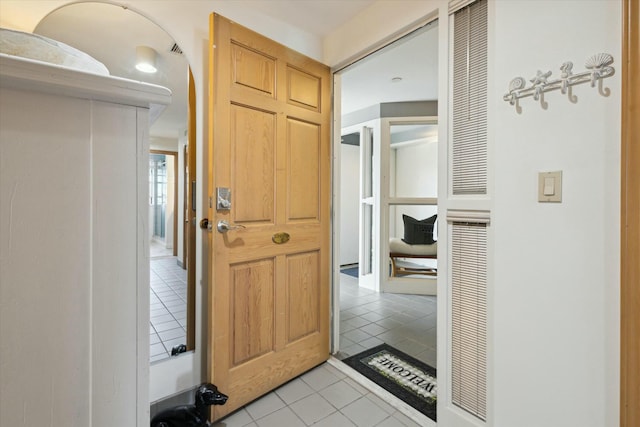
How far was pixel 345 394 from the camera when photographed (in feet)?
5.99

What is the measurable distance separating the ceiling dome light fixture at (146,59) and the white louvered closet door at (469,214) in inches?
59.0

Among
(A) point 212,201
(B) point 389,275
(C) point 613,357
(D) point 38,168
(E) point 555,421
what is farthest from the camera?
(B) point 389,275

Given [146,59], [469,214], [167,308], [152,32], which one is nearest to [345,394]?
[167,308]

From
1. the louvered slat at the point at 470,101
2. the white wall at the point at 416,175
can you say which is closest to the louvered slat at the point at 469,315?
the louvered slat at the point at 470,101

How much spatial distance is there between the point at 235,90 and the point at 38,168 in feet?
4.30

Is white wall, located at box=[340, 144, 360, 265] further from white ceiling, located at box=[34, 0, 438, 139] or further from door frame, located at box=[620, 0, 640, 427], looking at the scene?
door frame, located at box=[620, 0, 640, 427]

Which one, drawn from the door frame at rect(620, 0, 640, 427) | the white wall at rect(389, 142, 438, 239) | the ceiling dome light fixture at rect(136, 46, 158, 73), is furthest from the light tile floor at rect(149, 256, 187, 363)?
the white wall at rect(389, 142, 438, 239)

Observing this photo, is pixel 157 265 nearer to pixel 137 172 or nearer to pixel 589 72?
pixel 137 172

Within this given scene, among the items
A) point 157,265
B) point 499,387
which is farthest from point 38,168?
point 499,387

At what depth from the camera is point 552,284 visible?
3.75 feet

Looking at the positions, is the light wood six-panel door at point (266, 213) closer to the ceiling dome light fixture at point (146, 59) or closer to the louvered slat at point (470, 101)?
the ceiling dome light fixture at point (146, 59)

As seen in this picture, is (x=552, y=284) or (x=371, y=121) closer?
(x=552, y=284)

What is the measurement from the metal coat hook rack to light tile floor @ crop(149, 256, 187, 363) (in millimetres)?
1704

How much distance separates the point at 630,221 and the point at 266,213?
1517 mm
